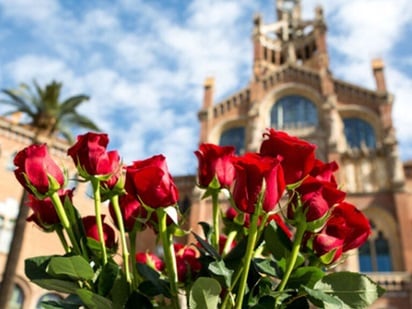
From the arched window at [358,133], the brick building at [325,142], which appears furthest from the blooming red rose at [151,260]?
the arched window at [358,133]

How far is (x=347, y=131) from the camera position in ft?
89.5

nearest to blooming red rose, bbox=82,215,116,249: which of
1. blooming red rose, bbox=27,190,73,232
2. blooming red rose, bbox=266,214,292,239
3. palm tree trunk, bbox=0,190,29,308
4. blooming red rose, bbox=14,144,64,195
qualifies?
blooming red rose, bbox=27,190,73,232

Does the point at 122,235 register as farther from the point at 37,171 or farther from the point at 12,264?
the point at 12,264

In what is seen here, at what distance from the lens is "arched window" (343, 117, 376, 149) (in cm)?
2642

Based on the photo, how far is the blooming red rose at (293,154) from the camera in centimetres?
178

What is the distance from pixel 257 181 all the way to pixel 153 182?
41 centimetres

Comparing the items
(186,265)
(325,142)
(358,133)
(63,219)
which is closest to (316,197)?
(186,265)

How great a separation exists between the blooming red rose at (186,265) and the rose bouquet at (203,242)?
128 mm

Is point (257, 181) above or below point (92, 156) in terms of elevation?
below

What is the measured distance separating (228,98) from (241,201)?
2874cm

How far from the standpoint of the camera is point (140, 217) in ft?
6.68

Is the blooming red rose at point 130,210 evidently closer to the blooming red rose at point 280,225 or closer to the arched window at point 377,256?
the blooming red rose at point 280,225

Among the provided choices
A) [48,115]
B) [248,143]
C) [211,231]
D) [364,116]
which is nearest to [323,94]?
[364,116]

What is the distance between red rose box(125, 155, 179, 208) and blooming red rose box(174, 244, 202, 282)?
18.2 inches
